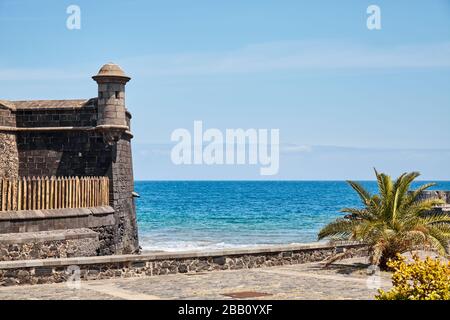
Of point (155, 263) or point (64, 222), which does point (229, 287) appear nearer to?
point (155, 263)

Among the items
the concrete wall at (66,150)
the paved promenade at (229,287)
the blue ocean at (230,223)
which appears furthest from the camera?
the blue ocean at (230,223)

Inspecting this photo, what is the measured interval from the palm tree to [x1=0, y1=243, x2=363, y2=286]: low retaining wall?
1486 millimetres

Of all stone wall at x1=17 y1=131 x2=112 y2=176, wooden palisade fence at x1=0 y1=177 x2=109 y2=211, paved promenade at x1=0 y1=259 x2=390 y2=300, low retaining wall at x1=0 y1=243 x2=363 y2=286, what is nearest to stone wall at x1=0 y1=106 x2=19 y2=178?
stone wall at x1=17 y1=131 x2=112 y2=176

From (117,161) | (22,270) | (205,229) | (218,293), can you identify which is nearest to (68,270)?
(22,270)

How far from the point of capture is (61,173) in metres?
26.1

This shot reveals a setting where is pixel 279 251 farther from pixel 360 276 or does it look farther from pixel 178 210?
pixel 178 210

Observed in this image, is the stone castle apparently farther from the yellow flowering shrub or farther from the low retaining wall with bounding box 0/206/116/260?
the yellow flowering shrub

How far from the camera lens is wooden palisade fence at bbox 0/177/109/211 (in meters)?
19.8

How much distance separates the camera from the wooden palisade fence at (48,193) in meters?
19.8

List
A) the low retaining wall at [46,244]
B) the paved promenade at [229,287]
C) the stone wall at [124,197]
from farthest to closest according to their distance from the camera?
the stone wall at [124,197] < the low retaining wall at [46,244] < the paved promenade at [229,287]

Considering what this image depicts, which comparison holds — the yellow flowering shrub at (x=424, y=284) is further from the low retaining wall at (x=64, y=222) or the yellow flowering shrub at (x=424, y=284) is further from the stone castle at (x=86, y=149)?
the stone castle at (x=86, y=149)

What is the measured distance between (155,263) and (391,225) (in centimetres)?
576

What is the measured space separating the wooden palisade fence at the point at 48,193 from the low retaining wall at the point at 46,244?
1.00m

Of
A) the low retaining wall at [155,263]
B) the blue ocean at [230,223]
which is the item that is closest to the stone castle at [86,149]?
the low retaining wall at [155,263]
